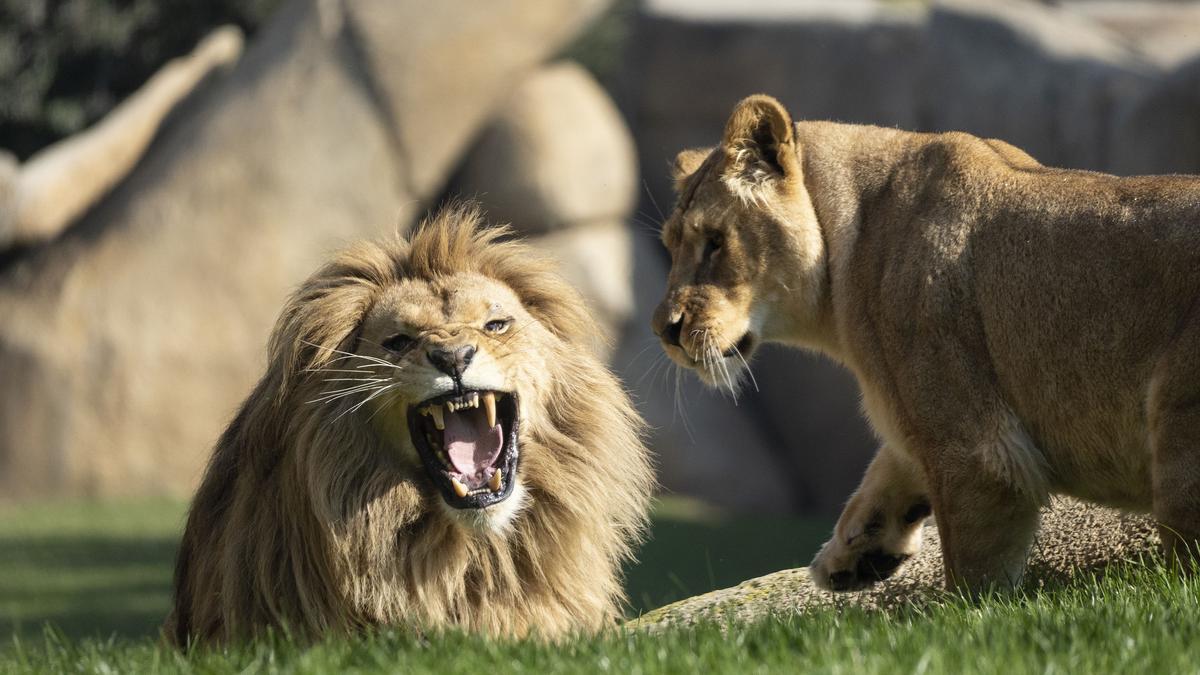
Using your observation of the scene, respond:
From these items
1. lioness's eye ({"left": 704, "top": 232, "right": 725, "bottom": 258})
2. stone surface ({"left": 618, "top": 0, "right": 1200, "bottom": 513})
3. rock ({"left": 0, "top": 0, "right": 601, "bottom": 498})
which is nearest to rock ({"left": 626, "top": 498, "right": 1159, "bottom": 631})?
lioness's eye ({"left": 704, "top": 232, "right": 725, "bottom": 258})

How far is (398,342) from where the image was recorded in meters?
5.31

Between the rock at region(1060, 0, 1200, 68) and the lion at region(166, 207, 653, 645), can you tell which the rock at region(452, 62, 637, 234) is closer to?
the rock at region(1060, 0, 1200, 68)

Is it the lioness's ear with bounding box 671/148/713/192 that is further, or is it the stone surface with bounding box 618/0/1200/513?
the stone surface with bounding box 618/0/1200/513

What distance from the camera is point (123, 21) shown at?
20312mm

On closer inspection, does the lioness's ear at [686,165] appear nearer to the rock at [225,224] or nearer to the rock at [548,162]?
the rock at [225,224]

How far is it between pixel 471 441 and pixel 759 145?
54.8 inches

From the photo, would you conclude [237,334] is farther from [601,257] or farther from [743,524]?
[743,524]

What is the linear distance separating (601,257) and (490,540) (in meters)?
10.8

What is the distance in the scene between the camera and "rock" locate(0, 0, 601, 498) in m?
14.5

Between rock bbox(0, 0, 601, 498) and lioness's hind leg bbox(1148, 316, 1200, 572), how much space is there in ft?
35.9

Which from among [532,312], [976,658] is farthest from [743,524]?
[976,658]

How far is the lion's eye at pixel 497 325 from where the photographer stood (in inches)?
212

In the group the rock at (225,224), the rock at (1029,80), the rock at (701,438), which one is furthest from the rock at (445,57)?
the rock at (1029,80)

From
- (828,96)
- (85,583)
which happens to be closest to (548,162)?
(828,96)
